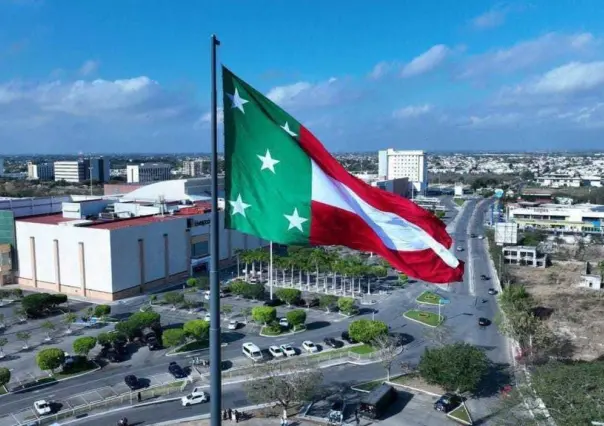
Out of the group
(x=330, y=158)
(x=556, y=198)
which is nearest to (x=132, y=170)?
(x=556, y=198)

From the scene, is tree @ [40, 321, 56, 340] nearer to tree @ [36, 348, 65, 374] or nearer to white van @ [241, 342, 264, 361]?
tree @ [36, 348, 65, 374]

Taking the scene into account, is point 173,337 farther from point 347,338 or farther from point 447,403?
point 447,403

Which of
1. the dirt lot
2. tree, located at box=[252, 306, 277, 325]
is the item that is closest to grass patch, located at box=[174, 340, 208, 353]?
tree, located at box=[252, 306, 277, 325]

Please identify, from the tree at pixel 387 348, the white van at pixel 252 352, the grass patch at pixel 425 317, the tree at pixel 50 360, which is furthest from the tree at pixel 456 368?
the tree at pixel 50 360

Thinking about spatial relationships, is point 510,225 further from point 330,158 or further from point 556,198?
point 330,158

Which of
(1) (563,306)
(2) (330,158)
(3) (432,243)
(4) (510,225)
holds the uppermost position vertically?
(2) (330,158)

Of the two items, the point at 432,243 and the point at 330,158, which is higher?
the point at 330,158

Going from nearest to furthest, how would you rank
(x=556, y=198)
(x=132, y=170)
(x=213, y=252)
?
(x=213, y=252), (x=556, y=198), (x=132, y=170)

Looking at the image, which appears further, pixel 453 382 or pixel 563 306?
pixel 563 306
